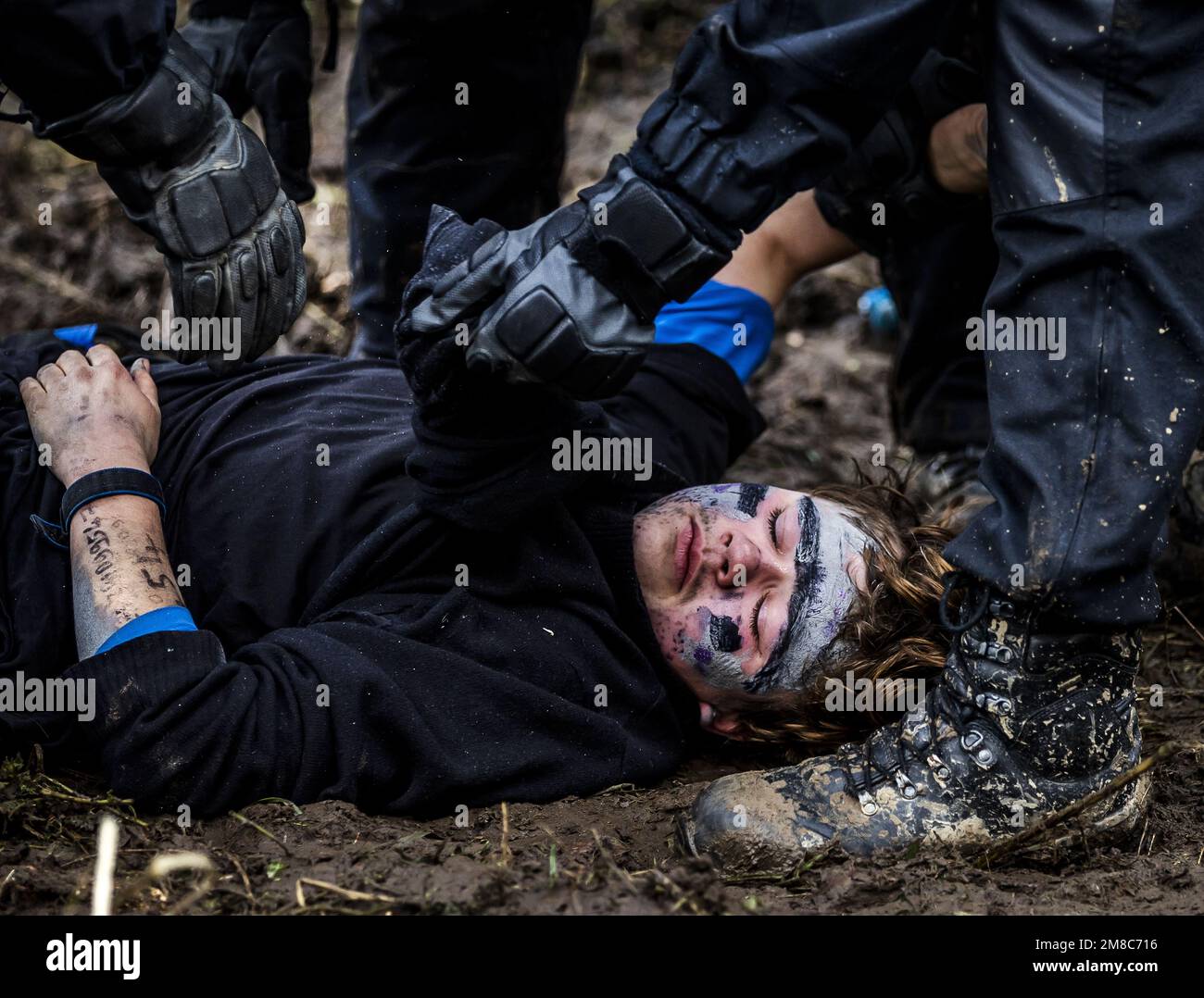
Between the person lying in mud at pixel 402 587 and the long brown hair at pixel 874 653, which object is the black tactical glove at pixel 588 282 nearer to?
the person lying in mud at pixel 402 587

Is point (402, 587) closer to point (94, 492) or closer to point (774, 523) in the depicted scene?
point (94, 492)

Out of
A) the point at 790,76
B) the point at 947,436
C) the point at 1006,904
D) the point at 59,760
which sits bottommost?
the point at 1006,904

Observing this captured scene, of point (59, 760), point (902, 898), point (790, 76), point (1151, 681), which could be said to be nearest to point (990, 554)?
point (902, 898)

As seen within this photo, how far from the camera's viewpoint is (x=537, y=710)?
2.27 metres

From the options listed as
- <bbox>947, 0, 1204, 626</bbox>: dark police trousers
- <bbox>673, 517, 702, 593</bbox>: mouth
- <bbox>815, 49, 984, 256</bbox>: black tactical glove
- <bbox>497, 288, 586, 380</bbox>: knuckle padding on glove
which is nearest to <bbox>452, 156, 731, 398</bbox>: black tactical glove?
<bbox>497, 288, 586, 380</bbox>: knuckle padding on glove

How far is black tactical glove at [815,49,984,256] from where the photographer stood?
9.16 ft

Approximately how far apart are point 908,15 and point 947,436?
74.1 inches

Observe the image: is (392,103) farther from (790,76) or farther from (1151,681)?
(1151,681)

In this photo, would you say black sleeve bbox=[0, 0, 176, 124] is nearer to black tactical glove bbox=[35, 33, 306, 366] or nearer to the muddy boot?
black tactical glove bbox=[35, 33, 306, 366]

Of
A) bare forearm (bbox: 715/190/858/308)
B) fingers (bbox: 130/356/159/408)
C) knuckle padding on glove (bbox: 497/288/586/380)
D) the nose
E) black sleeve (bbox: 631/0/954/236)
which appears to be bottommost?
the nose

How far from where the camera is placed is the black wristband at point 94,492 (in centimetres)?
231

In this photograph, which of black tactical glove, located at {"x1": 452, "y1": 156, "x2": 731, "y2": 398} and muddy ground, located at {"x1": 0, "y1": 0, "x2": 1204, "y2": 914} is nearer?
muddy ground, located at {"x1": 0, "y1": 0, "x2": 1204, "y2": 914}

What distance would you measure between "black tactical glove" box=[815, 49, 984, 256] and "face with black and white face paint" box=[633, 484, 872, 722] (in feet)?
2.80

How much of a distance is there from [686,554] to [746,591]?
14 cm
